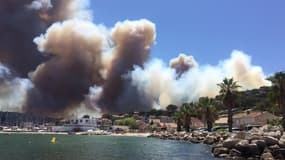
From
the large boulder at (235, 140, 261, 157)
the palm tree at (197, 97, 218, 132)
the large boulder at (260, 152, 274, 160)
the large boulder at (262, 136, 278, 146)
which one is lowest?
the large boulder at (260, 152, 274, 160)

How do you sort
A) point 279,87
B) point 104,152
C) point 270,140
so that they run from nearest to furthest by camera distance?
point 270,140 → point 104,152 → point 279,87

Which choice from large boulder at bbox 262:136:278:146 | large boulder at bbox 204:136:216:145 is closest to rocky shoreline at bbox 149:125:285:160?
large boulder at bbox 262:136:278:146

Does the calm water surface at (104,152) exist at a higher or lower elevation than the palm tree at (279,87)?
lower

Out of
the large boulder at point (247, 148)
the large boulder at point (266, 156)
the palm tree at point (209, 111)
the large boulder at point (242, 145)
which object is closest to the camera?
the large boulder at point (266, 156)

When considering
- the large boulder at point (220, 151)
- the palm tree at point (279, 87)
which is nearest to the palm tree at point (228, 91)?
the palm tree at point (279, 87)

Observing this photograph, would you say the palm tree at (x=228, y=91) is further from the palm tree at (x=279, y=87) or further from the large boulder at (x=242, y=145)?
the large boulder at (x=242, y=145)

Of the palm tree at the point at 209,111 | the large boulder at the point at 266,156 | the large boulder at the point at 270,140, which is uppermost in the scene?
the palm tree at the point at 209,111

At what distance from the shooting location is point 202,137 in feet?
355

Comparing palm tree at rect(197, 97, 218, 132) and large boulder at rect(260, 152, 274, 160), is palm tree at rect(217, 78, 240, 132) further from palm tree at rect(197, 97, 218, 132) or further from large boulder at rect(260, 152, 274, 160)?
large boulder at rect(260, 152, 274, 160)

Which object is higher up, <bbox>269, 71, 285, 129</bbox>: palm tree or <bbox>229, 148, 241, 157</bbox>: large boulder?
<bbox>269, 71, 285, 129</bbox>: palm tree

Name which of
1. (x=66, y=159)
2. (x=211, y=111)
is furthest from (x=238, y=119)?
(x=66, y=159)

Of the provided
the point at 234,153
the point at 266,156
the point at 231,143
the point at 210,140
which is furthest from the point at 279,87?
the point at 266,156

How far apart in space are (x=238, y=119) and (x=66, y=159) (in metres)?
129

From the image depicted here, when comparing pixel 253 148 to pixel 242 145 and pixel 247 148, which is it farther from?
pixel 242 145
